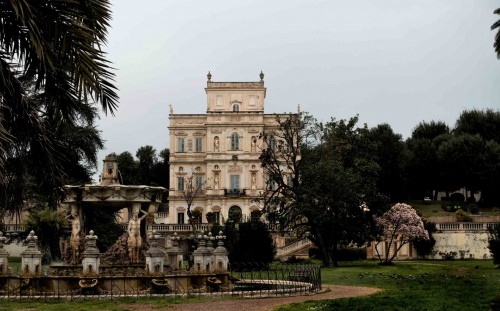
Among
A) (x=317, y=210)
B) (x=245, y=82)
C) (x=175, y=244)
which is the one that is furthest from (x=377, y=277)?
(x=245, y=82)

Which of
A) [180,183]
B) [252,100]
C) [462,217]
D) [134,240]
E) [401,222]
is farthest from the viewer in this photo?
[252,100]

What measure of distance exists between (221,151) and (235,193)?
15.5ft

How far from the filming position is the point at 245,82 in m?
74.2

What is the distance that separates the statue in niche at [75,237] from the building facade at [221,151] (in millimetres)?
50328

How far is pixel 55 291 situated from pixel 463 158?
55886 mm

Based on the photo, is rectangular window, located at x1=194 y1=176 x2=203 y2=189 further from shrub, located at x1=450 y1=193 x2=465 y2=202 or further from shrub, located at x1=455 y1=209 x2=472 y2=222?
shrub, located at x1=455 y1=209 x2=472 y2=222

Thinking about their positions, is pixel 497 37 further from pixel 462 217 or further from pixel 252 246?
pixel 462 217

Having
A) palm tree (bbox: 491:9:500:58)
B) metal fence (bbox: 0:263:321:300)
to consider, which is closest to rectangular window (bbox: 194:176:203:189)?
palm tree (bbox: 491:9:500:58)

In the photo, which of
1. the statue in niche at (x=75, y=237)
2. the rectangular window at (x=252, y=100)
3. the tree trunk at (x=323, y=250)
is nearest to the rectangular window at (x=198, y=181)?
the rectangular window at (x=252, y=100)

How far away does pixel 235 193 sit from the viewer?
72125mm

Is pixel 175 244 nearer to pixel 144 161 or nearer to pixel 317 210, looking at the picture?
pixel 317 210

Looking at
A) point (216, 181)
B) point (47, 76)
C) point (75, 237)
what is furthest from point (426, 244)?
point (47, 76)

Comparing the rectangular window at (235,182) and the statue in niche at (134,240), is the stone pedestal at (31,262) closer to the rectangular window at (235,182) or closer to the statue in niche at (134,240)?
the statue in niche at (134,240)

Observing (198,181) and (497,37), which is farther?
(198,181)
